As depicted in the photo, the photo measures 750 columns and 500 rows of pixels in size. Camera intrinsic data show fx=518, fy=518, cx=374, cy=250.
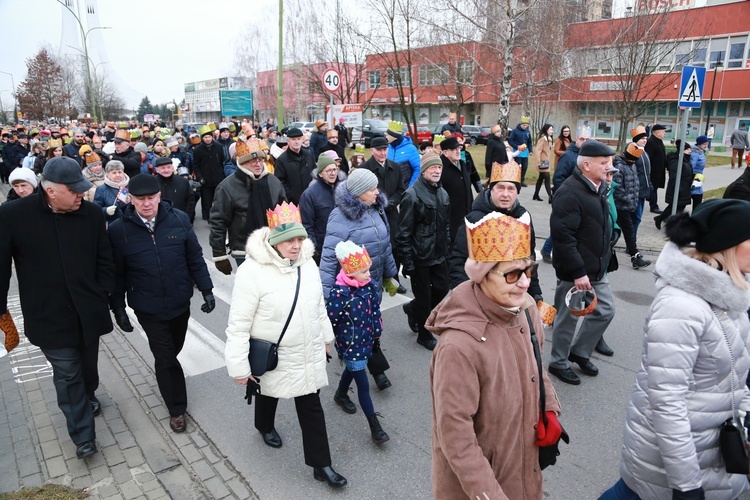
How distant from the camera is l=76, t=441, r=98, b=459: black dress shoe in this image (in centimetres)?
393

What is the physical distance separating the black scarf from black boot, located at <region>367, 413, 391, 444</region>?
2797 millimetres

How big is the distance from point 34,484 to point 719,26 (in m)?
43.7

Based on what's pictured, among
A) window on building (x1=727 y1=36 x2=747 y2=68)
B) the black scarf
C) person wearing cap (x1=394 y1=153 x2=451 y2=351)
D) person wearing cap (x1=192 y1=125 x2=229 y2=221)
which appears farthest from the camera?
window on building (x1=727 y1=36 x2=747 y2=68)

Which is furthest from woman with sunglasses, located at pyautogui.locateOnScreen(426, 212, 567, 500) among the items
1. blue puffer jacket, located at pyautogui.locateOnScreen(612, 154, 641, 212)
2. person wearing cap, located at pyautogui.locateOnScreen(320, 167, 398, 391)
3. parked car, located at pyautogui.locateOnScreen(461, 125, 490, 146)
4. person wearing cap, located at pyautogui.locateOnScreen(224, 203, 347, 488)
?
parked car, located at pyautogui.locateOnScreen(461, 125, 490, 146)

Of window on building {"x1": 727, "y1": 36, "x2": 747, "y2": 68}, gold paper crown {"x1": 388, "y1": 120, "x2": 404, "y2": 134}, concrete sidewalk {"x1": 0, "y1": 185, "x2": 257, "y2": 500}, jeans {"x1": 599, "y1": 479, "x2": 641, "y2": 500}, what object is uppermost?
window on building {"x1": 727, "y1": 36, "x2": 747, "y2": 68}

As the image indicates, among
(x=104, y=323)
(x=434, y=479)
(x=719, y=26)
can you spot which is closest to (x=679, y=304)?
(x=434, y=479)

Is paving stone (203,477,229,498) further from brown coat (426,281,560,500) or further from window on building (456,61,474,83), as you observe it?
window on building (456,61,474,83)

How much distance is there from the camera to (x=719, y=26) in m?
34.9

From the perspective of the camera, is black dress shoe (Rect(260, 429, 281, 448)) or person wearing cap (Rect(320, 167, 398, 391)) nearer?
black dress shoe (Rect(260, 429, 281, 448))

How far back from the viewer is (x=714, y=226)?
2.37 m

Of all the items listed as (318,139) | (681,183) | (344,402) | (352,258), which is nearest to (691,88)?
(681,183)

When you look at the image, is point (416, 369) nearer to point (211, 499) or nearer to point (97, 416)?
point (211, 499)

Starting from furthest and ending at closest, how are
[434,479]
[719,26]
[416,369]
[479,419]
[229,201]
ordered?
[719,26] < [229,201] < [416,369] < [434,479] < [479,419]

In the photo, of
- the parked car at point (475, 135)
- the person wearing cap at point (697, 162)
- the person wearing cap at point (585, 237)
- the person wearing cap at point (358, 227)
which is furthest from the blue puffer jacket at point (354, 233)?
the parked car at point (475, 135)
